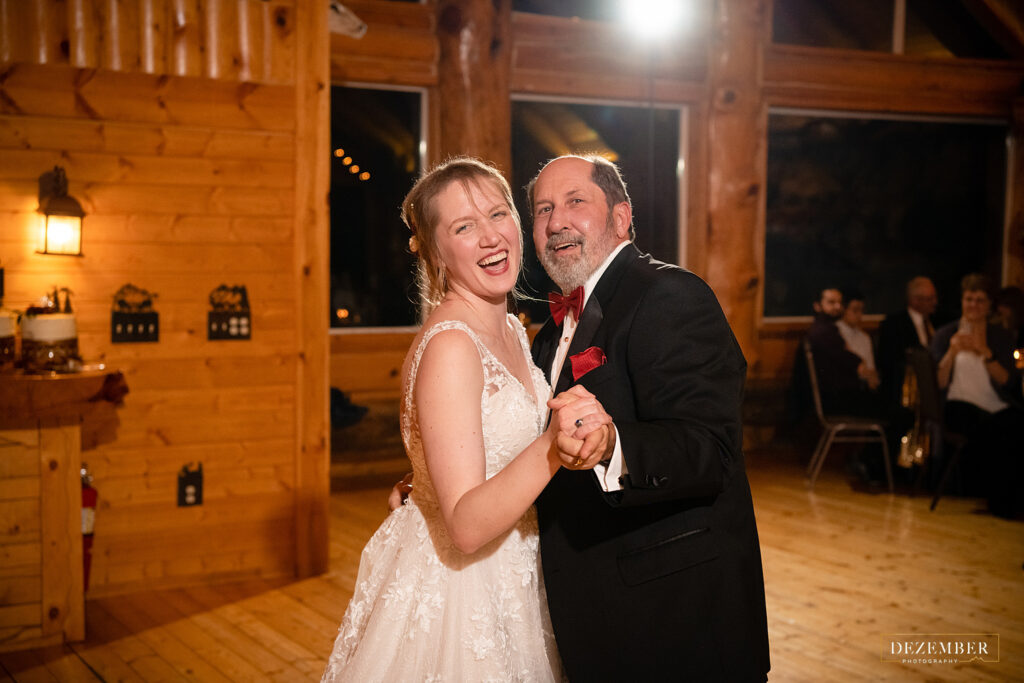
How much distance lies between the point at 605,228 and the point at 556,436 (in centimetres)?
83

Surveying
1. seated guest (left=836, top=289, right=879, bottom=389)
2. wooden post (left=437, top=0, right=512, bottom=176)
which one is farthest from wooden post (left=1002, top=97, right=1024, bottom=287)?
wooden post (left=437, top=0, right=512, bottom=176)

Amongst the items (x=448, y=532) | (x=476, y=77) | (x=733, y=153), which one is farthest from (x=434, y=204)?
(x=733, y=153)

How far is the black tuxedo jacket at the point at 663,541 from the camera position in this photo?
178cm

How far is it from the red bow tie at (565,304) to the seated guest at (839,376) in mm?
4788

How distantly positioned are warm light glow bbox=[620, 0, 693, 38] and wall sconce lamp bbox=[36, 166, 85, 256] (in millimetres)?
4663

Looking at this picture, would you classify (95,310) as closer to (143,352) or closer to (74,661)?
(143,352)

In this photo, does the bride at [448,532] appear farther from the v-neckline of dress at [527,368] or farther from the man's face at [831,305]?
the man's face at [831,305]

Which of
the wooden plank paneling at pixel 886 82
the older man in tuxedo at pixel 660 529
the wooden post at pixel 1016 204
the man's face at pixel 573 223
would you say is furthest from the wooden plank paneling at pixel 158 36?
the wooden post at pixel 1016 204

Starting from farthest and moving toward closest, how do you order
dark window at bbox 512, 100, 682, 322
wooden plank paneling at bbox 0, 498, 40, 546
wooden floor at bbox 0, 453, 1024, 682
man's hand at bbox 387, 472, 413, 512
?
dark window at bbox 512, 100, 682, 322
wooden plank paneling at bbox 0, 498, 40, 546
wooden floor at bbox 0, 453, 1024, 682
man's hand at bbox 387, 472, 413, 512

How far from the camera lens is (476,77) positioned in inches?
262

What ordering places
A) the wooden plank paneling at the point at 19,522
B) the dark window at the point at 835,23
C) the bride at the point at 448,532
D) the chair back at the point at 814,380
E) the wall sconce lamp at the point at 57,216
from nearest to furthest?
the bride at the point at 448,532 → the wooden plank paneling at the point at 19,522 → the wall sconce lamp at the point at 57,216 → the chair back at the point at 814,380 → the dark window at the point at 835,23

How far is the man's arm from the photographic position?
63.4 inches

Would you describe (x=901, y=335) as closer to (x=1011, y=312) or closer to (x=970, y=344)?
(x=970, y=344)

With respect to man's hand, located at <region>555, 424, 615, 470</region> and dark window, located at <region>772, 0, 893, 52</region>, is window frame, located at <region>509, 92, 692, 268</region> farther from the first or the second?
man's hand, located at <region>555, 424, 615, 470</region>
